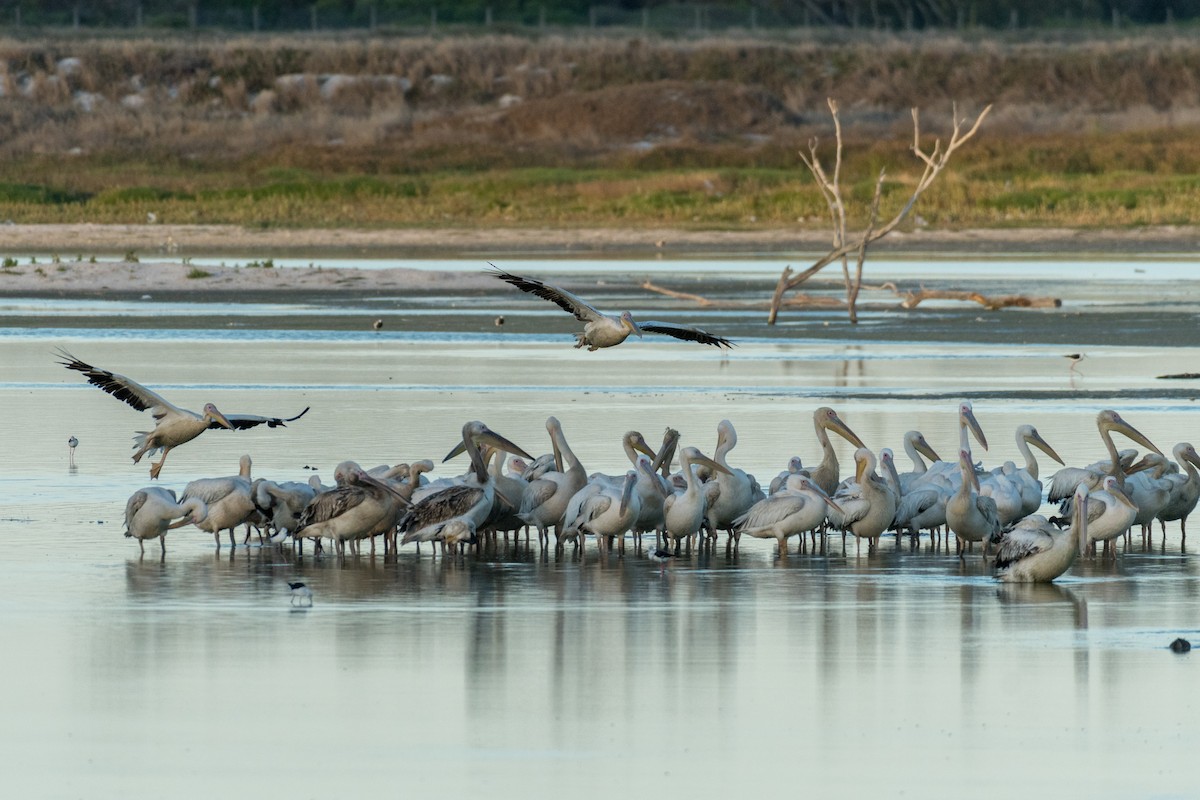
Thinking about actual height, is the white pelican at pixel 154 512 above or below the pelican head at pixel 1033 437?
below

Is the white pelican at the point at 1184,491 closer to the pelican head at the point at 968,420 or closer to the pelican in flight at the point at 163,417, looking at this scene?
the pelican head at the point at 968,420

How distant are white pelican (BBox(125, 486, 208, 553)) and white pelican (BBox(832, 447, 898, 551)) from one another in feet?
10.4

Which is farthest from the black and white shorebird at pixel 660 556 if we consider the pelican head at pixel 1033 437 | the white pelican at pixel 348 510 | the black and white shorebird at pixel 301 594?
the pelican head at pixel 1033 437

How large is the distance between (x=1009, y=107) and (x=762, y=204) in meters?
27.0

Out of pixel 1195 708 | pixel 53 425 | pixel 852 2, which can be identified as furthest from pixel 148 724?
pixel 852 2

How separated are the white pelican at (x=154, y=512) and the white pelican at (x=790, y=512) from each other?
2729mm

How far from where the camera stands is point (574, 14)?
94250 millimetres

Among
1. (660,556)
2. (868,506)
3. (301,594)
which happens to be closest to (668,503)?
(660,556)

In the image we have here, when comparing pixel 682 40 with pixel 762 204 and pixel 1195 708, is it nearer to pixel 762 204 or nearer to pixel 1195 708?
pixel 762 204

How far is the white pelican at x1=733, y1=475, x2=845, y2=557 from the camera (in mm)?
11508

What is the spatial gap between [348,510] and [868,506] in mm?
2580

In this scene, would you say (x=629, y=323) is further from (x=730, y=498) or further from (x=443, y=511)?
(x=443, y=511)

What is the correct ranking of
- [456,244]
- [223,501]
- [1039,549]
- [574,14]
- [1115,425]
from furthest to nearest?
[574,14] → [456,244] → [1115,425] → [223,501] → [1039,549]

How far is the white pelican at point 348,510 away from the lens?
37.6 ft
